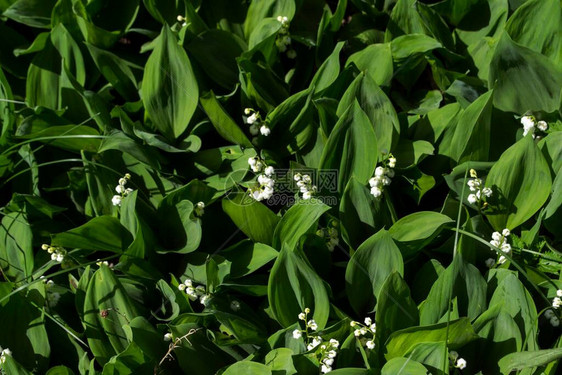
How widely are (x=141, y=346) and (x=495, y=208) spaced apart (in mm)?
1287

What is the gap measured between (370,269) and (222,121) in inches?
32.7

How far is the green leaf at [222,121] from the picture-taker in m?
2.56

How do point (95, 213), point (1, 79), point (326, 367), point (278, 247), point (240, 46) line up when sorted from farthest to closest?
point (240, 46), point (1, 79), point (95, 213), point (278, 247), point (326, 367)

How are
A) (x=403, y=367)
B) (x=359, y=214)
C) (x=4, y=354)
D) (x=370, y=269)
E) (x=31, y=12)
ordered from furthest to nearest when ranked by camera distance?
(x=31, y=12), (x=359, y=214), (x=370, y=269), (x=4, y=354), (x=403, y=367)

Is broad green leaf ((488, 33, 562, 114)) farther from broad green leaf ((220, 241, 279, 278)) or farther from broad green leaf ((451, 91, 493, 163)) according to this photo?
broad green leaf ((220, 241, 279, 278))

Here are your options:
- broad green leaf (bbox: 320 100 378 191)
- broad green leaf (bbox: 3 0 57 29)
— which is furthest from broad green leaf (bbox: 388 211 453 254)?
→ broad green leaf (bbox: 3 0 57 29)

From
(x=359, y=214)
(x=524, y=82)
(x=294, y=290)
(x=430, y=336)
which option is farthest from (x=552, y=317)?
(x=524, y=82)

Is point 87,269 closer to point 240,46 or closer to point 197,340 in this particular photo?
point 197,340

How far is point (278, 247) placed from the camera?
2.30 meters

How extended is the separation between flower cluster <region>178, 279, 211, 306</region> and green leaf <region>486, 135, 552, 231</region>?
1023mm

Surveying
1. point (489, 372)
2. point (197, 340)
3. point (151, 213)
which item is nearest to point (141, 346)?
point (197, 340)

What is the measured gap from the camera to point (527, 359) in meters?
1.91

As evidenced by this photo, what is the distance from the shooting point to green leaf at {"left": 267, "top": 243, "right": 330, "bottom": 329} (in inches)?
82.2

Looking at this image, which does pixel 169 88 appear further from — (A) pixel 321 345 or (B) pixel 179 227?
(A) pixel 321 345
